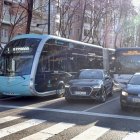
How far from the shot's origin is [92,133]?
9398mm

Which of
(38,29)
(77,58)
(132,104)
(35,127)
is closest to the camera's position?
(35,127)

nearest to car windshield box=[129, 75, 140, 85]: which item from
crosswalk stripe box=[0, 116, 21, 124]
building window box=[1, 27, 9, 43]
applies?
crosswalk stripe box=[0, 116, 21, 124]

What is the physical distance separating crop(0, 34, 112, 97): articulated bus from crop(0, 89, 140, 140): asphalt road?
5.30 ft

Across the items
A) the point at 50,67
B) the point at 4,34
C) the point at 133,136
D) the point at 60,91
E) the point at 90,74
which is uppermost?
the point at 4,34

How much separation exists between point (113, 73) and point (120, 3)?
2129 cm

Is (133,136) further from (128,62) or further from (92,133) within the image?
(128,62)

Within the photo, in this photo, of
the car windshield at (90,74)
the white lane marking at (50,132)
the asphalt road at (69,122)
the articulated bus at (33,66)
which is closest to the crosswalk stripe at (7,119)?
the asphalt road at (69,122)

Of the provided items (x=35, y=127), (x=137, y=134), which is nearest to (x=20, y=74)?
(x=35, y=127)

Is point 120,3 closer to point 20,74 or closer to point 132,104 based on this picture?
point 20,74

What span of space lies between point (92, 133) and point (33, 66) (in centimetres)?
745

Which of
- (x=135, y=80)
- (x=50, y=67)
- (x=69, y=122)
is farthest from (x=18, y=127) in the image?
(x=50, y=67)

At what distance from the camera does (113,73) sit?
2325 centimetres

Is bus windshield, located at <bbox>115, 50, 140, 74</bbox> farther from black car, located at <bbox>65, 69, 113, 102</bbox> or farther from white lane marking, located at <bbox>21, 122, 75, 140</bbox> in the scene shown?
white lane marking, located at <bbox>21, 122, 75, 140</bbox>

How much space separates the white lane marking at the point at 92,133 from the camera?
29.1 ft
